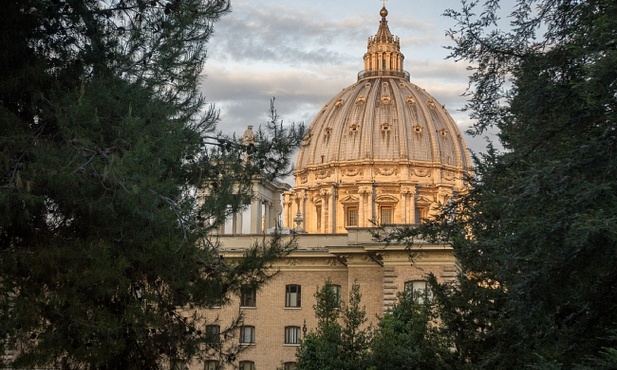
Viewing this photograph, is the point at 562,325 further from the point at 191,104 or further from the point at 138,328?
the point at 191,104

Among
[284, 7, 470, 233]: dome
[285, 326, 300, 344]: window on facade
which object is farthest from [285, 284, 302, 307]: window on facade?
[284, 7, 470, 233]: dome

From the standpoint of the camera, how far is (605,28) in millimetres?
Result: 8172

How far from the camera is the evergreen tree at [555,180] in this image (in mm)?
7848

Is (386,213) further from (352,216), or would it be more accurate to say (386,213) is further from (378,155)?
(378,155)

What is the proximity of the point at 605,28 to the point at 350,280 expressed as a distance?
106ft

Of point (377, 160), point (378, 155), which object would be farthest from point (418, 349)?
point (378, 155)

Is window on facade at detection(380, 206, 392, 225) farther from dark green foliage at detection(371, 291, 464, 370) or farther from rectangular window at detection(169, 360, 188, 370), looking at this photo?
rectangular window at detection(169, 360, 188, 370)

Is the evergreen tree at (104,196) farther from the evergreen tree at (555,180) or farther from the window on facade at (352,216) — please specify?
the window on facade at (352,216)

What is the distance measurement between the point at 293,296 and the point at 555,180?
34.6 meters

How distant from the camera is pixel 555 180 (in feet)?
26.1

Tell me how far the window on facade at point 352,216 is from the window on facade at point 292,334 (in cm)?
3945

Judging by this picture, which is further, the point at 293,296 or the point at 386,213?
the point at 386,213

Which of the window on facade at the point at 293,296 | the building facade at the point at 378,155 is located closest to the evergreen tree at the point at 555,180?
the window on facade at the point at 293,296

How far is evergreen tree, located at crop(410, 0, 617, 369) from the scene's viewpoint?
785 cm
